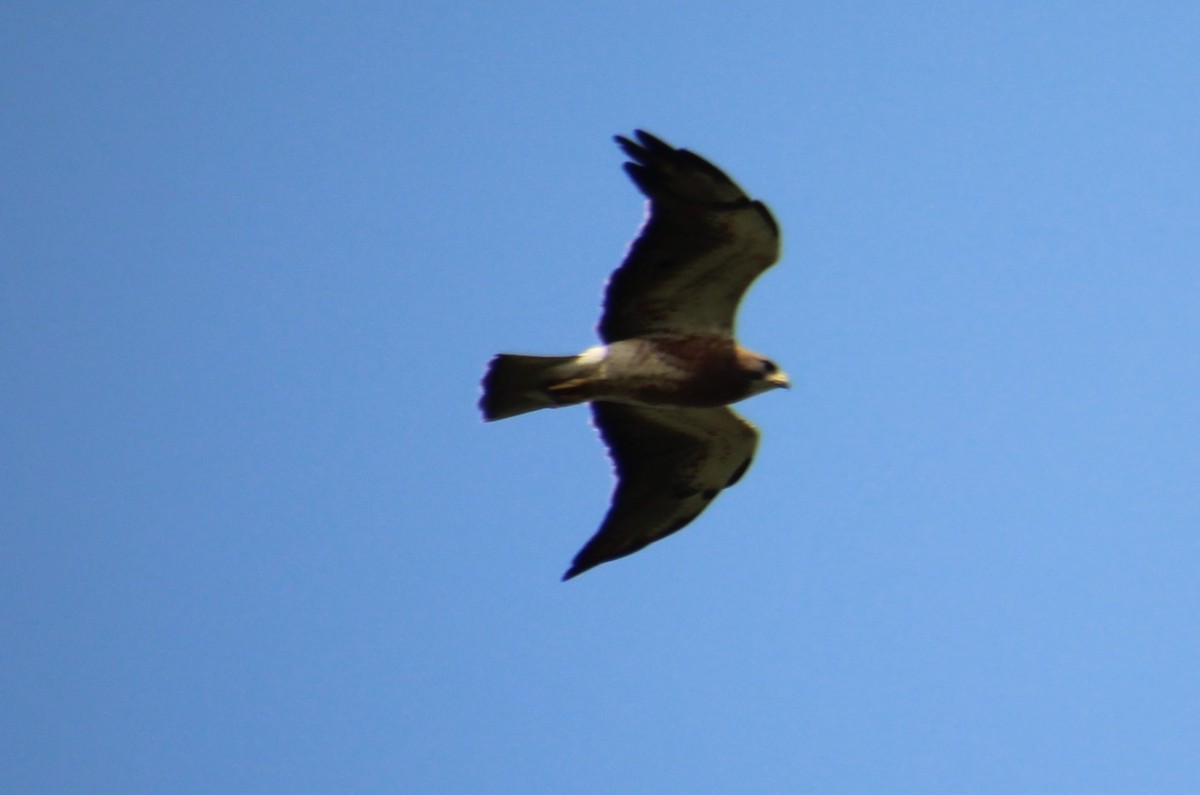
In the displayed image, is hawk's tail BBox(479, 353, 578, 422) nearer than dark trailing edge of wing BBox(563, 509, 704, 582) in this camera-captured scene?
Yes

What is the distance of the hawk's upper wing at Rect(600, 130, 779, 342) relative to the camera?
12.0 m

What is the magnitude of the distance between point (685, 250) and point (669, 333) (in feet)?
2.25

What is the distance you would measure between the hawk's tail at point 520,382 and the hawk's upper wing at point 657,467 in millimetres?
1149

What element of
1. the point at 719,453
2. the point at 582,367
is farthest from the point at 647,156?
the point at 719,453

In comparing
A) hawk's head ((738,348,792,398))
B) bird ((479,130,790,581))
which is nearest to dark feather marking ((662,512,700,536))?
bird ((479,130,790,581))

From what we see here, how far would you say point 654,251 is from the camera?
1241 cm

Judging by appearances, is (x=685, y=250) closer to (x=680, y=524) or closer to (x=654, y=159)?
(x=654, y=159)

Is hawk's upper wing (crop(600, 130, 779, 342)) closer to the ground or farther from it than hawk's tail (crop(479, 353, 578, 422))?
farther from it

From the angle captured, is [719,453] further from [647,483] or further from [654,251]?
[654,251]

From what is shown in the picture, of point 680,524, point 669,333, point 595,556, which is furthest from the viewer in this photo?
point 680,524

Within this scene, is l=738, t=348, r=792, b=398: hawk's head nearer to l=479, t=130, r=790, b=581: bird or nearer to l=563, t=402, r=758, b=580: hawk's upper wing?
l=479, t=130, r=790, b=581: bird

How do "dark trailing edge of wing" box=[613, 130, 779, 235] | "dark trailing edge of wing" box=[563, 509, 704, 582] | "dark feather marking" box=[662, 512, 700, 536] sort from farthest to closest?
"dark feather marking" box=[662, 512, 700, 536], "dark trailing edge of wing" box=[563, 509, 704, 582], "dark trailing edge of wing" box=[613, 130, 779, 235]

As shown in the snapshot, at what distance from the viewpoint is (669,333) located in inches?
504

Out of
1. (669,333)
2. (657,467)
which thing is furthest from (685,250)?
(657,467)
